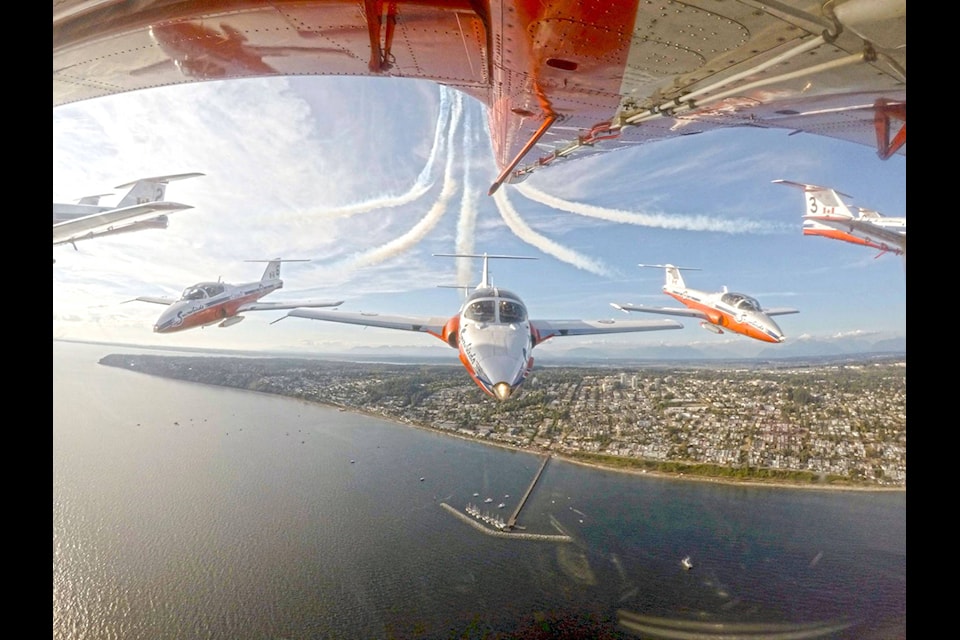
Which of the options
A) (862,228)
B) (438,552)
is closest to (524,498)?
(438,552)

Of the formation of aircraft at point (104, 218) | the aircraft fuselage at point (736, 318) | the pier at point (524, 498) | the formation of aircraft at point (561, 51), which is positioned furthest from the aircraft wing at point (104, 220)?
the pier at point (524, 498)

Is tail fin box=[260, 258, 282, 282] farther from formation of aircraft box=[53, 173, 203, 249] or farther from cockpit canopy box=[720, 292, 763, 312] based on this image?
cockpit canopy box=[720, 292, 763, 312]

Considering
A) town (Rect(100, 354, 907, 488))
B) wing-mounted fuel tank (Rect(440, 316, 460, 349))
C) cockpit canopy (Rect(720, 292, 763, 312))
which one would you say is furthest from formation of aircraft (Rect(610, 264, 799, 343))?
town (Rect(100, 354, 907, 488))

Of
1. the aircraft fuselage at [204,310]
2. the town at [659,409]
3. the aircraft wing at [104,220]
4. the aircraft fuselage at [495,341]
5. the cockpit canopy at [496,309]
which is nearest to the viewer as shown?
the aircraft wing at [104,220]

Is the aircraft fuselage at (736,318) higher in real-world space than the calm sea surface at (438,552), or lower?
higher

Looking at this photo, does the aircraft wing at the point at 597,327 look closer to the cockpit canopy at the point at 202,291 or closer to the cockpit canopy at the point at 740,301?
the cockpit canopy at the point at 740,301
